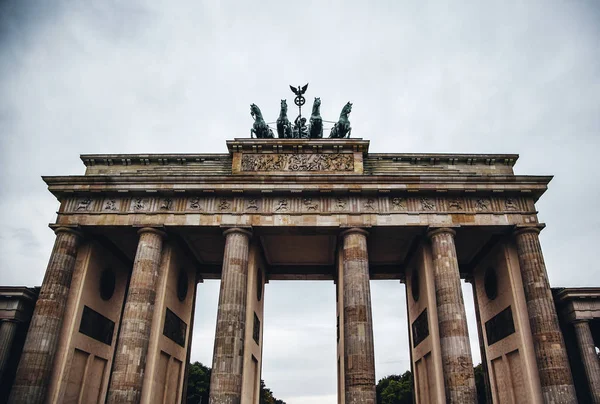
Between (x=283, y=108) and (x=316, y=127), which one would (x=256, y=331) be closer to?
(x=316, y=127)

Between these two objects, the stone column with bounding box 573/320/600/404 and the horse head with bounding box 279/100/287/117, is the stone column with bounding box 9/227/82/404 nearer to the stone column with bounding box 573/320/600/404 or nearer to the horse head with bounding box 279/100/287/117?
the horse head with bounding box 279/100/287/117

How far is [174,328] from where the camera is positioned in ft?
79.0

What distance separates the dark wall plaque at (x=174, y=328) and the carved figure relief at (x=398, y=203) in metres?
13.5

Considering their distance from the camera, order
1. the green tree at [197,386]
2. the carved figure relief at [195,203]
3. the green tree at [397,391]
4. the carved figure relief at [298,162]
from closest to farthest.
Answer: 1. the carved figure relief at [195,203]
2. the carved figure relief at [298,162]
3. the green tree at [197,386]
4. the green tree at [397,391]

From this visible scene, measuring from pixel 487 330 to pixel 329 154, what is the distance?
14.1m

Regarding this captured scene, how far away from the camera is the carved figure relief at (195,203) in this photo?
74.1 feet

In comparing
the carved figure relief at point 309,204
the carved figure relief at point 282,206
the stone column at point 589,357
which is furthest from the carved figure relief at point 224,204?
the stone column at point 589,357

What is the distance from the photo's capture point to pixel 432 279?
22.4 metres

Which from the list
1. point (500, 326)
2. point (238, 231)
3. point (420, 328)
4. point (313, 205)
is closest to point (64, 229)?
point (238, 231)

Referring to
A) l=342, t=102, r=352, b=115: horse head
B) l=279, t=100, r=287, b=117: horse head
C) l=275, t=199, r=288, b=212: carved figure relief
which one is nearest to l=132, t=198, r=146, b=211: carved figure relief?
l=275, t=199, r=288, b=212: carved figure relief

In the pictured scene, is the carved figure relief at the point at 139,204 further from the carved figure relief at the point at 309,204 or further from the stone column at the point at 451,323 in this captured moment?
the stone column at the point at 451,323

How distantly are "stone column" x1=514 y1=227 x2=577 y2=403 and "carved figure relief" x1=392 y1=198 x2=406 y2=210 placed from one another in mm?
5931

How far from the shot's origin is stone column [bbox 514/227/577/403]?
1866cm

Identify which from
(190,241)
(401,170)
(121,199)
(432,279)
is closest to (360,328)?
(432,279)
